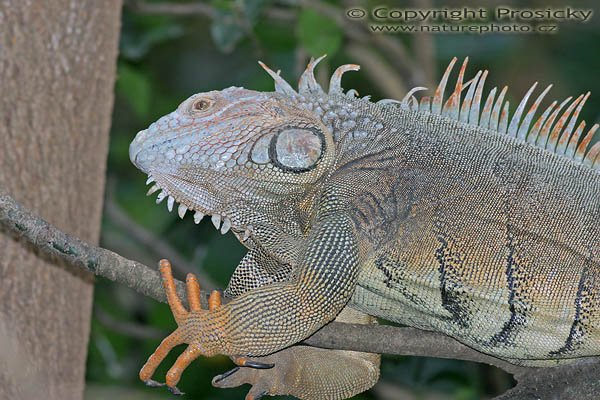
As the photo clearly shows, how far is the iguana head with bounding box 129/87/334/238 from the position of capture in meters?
4.45

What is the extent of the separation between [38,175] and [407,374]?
407 cm

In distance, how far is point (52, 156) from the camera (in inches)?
209

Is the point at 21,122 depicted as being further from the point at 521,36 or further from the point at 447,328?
the point at 521,36

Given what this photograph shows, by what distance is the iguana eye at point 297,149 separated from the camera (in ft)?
14.5

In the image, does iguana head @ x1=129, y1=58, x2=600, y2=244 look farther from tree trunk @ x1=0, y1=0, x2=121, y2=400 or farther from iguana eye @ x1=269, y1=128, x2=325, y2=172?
tree trunk @ x1=0, y1=0, x2=121, y2=400

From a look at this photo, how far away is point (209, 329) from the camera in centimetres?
404

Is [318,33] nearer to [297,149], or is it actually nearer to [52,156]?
[52,156]

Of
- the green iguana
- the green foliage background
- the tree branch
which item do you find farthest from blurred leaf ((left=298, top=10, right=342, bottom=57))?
the tree branch

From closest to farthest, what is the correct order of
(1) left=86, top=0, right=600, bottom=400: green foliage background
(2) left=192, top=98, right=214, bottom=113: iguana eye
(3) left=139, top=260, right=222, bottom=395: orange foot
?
(3) left=139, top=260, right=222, bottom=395: orange foot < (2) left=192, top=98, right=214, bottom=113: iguana eye < (1) left=86, top=0, right=600, bottom=400: green foliage background

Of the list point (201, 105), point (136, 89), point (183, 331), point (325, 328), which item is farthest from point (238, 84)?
point (183, 331)

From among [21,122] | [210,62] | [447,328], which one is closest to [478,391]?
[447,328]

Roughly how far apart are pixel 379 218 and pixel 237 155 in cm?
81

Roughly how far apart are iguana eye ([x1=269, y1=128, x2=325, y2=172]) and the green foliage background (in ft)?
8.13

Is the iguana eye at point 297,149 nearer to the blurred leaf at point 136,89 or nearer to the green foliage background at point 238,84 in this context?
the green foliage background at point 238,84
